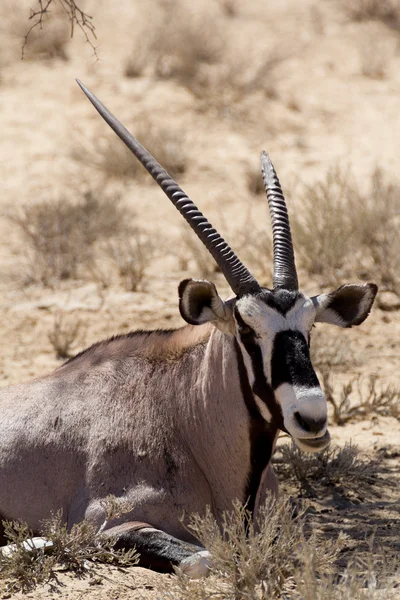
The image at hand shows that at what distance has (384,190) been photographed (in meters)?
11.3

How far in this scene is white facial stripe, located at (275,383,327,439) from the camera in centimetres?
414

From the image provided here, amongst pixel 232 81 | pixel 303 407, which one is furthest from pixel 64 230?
pixel 303 407

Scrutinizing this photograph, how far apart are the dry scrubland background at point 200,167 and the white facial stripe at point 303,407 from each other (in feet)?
4.62

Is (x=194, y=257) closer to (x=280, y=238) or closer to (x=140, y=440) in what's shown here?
(x=280, y=238)

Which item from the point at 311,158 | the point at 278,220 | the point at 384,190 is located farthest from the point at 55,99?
the point at 278,220

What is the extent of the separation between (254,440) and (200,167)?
28.4 feet

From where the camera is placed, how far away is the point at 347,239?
1018 cm

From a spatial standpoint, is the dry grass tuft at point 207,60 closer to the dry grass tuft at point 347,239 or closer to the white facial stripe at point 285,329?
the dry grass tuft at point 347,239

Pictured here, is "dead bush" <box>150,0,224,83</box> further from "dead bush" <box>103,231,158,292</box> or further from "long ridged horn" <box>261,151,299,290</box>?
"long ridged horn" <box>261,151,299,290</box>

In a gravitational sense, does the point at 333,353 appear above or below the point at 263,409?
above

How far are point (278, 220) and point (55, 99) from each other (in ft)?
33.4

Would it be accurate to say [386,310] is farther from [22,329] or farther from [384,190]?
[22,329]

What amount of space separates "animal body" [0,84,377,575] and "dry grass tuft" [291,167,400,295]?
467 cm

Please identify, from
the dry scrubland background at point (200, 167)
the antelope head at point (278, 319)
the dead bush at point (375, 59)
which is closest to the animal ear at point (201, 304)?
the antelope head at point (278, 319)
